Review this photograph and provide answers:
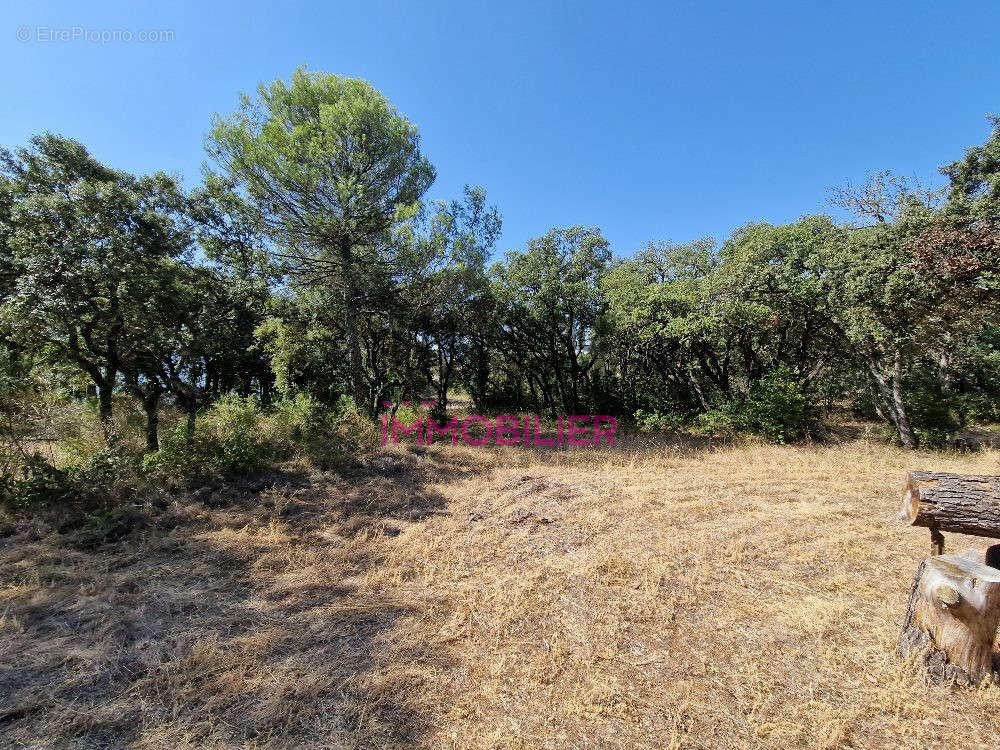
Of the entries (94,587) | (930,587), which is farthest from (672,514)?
(94,587)

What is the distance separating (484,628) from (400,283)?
8531mm

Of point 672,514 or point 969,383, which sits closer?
point 672,514

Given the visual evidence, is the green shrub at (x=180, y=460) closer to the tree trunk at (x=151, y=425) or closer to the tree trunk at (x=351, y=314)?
the tree trunk at (x=151, y=425)

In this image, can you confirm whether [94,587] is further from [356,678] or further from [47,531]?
[356,678]

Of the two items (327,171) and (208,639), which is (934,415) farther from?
(327,171)

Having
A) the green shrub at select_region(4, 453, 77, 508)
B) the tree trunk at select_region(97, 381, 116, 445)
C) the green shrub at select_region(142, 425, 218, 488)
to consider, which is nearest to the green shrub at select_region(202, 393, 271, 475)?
the green shrub at select_region(142, 425, 218, 488)

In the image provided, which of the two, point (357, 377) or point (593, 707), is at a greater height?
point (357, 377)

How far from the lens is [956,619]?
229 cm

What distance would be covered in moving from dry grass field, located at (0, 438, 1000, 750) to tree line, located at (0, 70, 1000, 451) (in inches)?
143

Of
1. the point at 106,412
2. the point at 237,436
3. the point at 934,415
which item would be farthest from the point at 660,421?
the point at 106,412

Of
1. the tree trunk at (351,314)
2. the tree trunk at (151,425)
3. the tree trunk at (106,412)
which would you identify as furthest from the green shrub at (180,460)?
the tree trunk at (351,314)

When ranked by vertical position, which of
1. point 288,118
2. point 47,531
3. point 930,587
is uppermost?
point 288,118

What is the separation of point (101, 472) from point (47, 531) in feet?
3.55

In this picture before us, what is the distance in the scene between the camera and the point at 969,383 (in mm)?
14820
